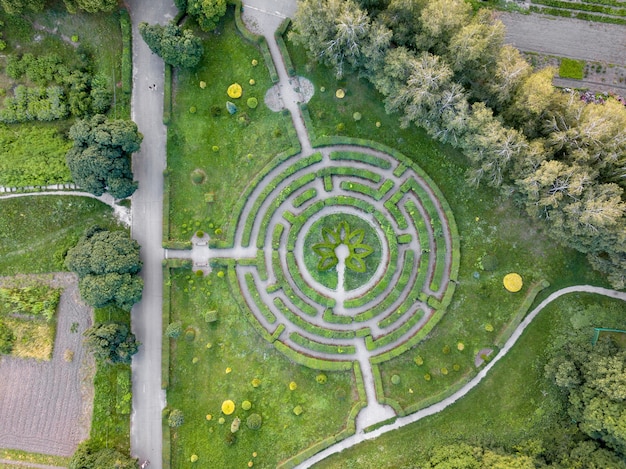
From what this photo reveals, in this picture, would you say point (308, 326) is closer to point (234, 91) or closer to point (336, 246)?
point (336, 246)

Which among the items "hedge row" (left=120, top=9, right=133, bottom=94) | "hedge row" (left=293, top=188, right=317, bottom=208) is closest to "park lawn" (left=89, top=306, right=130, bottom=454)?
"hedge row" (left=293, top=188, right=317, bottom=208)

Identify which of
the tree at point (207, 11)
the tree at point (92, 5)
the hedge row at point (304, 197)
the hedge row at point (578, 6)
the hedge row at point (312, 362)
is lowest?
the hedge row at point (312, 362)

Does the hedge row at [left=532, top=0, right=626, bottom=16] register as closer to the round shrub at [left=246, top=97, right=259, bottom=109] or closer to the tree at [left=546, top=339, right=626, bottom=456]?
the round shrub at [left=246, top=97, right=259, bottom=109]

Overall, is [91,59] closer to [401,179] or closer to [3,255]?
[3,255]

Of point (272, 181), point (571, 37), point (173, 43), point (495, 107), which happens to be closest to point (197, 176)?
point (272, 181)

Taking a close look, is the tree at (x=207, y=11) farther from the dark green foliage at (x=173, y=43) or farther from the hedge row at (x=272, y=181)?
the hedge row at (x=272, y=181)

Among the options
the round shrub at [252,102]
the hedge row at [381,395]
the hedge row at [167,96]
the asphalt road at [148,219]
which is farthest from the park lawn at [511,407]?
the hedge row at [167,96]
